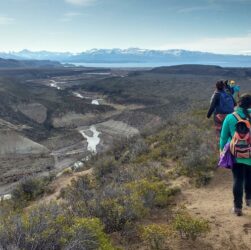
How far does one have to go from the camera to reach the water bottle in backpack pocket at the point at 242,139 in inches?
217

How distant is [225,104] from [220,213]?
2833 mm

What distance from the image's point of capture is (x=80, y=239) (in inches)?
174

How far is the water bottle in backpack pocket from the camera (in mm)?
5504

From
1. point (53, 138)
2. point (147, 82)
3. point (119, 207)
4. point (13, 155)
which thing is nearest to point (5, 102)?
point (53, 138)

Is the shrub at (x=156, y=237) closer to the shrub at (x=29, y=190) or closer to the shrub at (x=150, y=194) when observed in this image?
the shrub at (x=150, y=194)

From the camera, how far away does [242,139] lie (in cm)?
551

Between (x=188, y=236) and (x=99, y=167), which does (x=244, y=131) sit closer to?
(x=188, y=236)

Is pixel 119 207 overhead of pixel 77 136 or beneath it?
overhead

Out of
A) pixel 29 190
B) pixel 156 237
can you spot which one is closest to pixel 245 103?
pixel 156 237

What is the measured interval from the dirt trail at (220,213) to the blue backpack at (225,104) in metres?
1.47

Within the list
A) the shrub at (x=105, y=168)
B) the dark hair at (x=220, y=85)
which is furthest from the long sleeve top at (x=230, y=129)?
the shrub at (x=105, y=168)

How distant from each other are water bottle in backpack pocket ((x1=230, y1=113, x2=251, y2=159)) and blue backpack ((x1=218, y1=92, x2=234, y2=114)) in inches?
112

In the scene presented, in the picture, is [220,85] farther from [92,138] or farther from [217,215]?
[92,138]

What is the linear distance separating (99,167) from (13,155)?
702 inches
